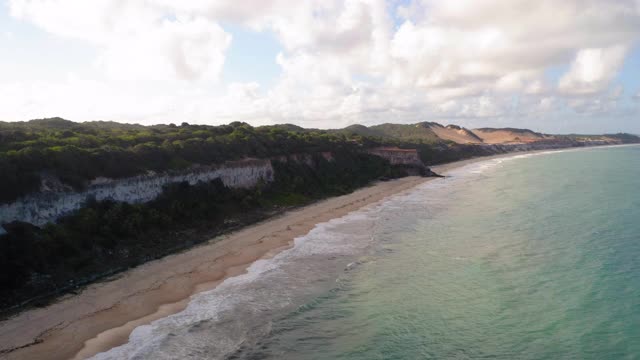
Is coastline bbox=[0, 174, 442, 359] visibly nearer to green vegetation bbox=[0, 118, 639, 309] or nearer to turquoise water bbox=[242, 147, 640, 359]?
green vegetation bbox=[0, 118, 639, 309]

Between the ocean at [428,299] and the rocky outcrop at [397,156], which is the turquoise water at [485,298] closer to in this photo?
the ocean at [428,299]

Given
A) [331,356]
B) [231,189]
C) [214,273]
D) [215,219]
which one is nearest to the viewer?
[331,356]

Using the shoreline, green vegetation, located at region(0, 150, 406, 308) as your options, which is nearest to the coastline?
the shoreline

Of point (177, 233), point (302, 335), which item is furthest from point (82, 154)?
point (302, 335)

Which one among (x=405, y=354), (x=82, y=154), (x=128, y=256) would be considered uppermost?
(x=82, y=154)

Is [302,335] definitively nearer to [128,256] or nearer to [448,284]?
[448,284]

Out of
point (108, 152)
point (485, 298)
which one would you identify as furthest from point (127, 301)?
point (108, 152)

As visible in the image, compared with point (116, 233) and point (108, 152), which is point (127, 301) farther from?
point (108, 152)
